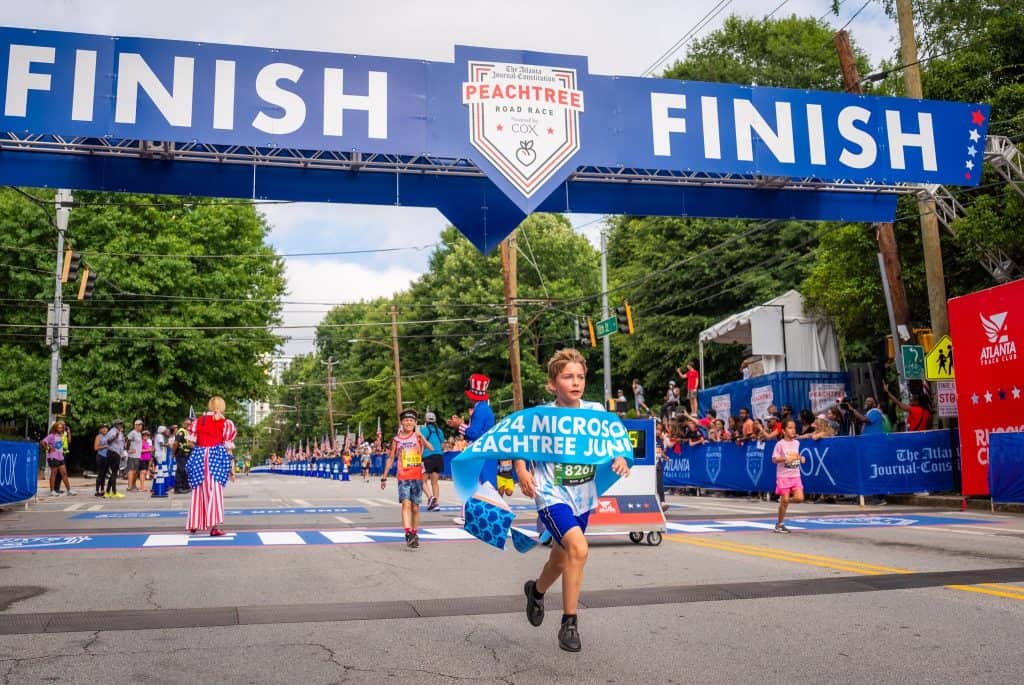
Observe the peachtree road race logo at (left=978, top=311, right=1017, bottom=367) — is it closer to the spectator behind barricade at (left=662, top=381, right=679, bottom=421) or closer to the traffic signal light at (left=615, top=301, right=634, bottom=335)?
the spectator behind barricade at (left=662, top=381, right=679, bottom=421)

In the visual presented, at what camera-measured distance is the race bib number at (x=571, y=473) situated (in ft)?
19.3

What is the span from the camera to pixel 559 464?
591cm

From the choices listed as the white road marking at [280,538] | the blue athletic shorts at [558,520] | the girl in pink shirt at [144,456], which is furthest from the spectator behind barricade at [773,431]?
the girl in pink shirt at [144,456]

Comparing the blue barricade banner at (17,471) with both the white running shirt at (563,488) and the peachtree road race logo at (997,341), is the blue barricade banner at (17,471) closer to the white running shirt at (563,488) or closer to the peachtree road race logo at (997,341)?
the white running shirt at (563,488)

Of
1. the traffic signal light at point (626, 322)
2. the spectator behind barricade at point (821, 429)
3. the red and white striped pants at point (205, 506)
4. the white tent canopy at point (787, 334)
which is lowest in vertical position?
the red and white striped pants at point (205, 506)

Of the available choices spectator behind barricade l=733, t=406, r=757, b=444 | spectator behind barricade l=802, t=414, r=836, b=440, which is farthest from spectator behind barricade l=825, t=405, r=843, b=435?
spectator behind barricade l=733, t=406, r=757, b=444

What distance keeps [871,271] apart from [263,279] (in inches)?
1108

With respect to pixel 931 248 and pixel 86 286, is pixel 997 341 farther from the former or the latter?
pixel 86 286

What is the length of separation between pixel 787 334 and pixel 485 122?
1879 centimetres

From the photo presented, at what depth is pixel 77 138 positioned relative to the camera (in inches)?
578

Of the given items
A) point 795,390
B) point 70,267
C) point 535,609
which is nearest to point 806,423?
point 795,390

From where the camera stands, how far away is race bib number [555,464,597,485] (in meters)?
5.89

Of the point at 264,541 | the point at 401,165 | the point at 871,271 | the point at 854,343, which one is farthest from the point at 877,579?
the point at 854,343

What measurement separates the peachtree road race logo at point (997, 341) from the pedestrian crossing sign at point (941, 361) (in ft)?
6.44
